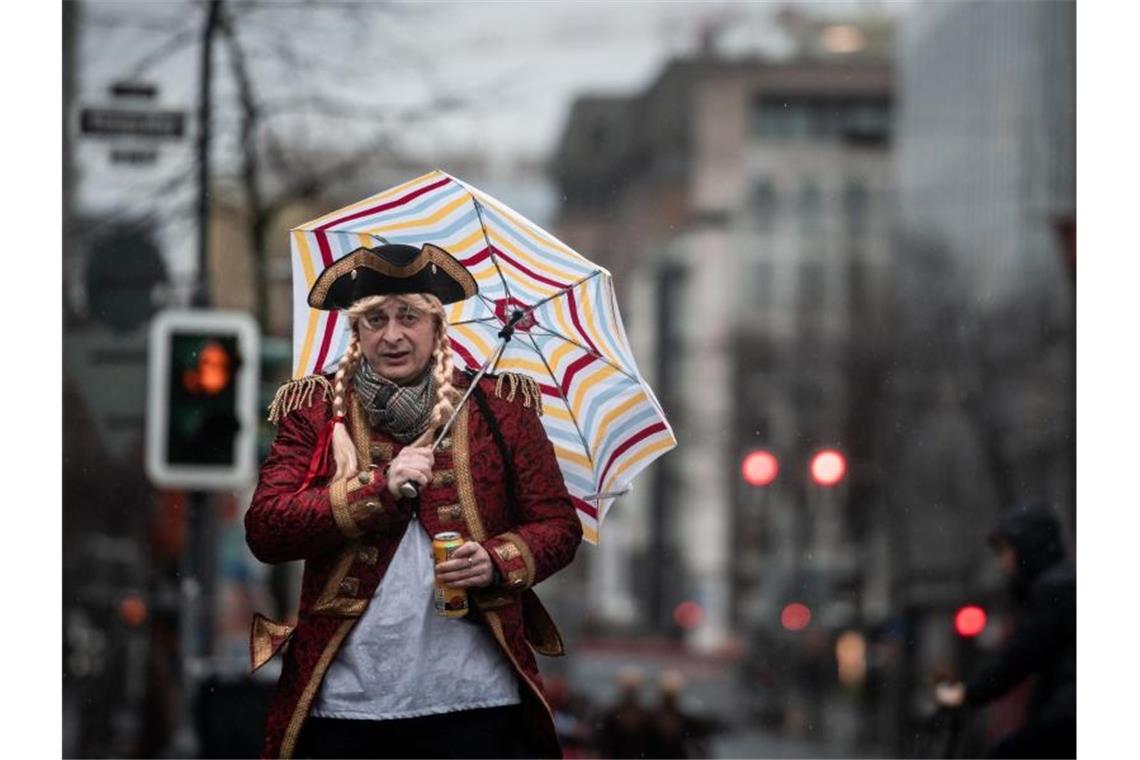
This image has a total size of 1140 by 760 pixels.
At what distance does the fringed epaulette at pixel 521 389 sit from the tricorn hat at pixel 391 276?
0.22 meters

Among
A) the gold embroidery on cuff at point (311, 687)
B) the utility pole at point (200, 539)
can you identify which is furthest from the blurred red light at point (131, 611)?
the gold embroidery on cuff at point (311, 687)

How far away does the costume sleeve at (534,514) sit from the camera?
5.36 m

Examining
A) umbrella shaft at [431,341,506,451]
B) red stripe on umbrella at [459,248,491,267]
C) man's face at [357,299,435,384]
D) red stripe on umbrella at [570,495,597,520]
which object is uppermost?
red stripe on umbrella at [459,248,491,267]

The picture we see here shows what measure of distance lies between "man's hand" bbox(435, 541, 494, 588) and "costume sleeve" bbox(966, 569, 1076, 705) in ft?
9.87

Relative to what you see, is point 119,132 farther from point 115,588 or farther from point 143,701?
point 115,588

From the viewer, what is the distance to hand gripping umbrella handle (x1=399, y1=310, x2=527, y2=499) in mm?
A: 5184

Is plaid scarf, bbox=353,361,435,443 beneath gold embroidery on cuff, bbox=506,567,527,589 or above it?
above

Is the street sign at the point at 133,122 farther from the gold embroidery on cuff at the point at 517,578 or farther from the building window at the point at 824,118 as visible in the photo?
the building window at the point at 824,118

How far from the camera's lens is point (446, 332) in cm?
565

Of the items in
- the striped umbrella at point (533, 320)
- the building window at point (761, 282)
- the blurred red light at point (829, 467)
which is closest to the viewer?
the striped umbrella at point (533, 320)

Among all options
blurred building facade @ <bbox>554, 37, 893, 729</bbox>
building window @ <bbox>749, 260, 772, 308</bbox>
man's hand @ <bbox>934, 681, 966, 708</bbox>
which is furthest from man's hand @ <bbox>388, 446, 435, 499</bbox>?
building window @ <bbox>749, 260, 772, 308</bbox>

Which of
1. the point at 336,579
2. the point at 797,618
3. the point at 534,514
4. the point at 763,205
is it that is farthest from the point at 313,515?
the point at 763,205

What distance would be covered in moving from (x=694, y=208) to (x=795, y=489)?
1339 cm

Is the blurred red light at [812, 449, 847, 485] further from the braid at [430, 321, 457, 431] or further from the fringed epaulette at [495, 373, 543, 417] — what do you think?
the braid at [430, 321, 457, 431]
